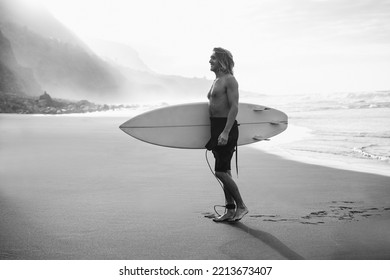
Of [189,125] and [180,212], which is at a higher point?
[189,125]

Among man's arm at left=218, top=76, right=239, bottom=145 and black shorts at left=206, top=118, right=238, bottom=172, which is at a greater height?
man's arm at left=218, top=76, right=239, bottom=145

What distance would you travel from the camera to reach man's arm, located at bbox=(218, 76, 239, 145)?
3.52m

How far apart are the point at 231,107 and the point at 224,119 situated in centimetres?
17

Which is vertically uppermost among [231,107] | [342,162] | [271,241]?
[231,107]

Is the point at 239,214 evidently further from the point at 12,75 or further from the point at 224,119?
the point at 12,75

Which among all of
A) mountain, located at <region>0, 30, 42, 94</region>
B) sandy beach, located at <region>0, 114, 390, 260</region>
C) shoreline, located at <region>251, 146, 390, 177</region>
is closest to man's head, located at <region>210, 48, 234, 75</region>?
sandy beach, located at <region>0, 114, 390, 260</region>

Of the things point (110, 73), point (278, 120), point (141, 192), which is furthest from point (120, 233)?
point (110, 73)

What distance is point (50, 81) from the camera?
3302 inches

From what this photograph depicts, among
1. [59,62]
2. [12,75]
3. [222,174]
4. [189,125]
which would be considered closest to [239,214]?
[222,174]

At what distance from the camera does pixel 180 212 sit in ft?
13.0

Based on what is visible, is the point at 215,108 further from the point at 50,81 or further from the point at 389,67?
the point at 50,81

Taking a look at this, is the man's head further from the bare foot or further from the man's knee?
the bare foot

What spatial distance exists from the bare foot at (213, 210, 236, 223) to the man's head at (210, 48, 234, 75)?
47.4 inches

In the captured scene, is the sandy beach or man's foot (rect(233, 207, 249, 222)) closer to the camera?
the sandy beach
